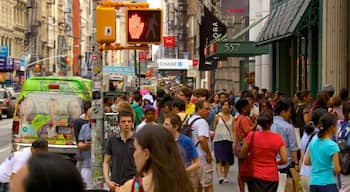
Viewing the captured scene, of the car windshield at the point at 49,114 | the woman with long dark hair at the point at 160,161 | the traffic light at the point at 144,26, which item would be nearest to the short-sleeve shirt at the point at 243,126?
the traffic light at the point at 144,26

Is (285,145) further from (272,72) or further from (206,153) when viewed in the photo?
(272,72)

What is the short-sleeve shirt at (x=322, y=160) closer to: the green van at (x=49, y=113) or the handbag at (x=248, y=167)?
the handbag at (x=248, y=167)

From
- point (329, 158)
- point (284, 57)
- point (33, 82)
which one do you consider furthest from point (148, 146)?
point (284, 57)

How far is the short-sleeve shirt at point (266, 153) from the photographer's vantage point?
965cm

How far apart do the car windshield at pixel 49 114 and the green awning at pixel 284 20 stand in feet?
26.3

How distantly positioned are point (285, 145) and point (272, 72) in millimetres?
23463

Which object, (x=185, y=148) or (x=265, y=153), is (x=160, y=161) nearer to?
(x=185, y=148)

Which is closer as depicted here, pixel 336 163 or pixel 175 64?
pixel 336 163

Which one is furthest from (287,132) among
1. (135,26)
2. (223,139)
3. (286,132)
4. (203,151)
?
(223,139)

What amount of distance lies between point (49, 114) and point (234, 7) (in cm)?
2138

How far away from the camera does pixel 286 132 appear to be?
34.6 feet

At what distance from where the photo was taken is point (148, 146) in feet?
14.1

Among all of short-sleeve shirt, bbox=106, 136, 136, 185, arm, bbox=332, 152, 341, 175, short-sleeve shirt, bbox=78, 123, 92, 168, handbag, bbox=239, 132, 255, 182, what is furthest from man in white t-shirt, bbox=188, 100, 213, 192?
arm, bbox=332, 152, 341, 175

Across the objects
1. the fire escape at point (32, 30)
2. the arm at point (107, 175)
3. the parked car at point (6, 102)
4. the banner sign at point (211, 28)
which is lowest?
the parked car at point (6, 102)
